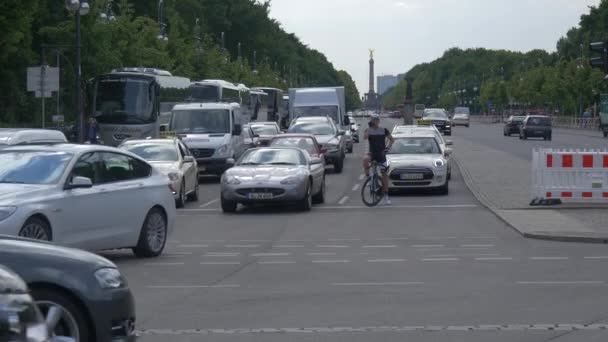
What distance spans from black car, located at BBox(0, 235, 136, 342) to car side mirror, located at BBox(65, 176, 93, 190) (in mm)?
5933

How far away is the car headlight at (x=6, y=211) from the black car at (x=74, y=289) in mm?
5229

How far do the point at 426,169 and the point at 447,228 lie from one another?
26.4 ft

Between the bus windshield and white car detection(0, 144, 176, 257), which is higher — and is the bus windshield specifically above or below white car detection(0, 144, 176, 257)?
above

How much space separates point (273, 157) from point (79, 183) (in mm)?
11848

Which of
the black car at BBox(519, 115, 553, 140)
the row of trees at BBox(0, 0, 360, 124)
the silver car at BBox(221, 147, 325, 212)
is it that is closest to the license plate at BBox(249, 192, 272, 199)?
the silver car at BBox(221, 147, 325, 212)

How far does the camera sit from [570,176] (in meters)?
23.6

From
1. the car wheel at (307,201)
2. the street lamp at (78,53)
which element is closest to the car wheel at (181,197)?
the car wheel at (307,201)

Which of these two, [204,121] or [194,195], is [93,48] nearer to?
[204,121]

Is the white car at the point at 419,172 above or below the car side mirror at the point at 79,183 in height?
below

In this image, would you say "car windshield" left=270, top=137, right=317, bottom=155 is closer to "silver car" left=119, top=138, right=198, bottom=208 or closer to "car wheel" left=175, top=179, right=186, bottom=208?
"silver car" left=119, top=138, right=198, bottom=208

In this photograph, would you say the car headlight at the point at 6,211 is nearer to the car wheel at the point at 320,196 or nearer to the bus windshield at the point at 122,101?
the car wheel at the point at 320,196

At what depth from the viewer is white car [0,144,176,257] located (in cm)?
1322

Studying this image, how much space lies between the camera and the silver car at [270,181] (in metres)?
23.7

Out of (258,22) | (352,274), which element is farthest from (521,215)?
(258,22)
